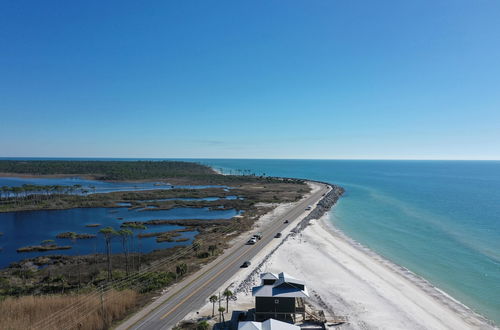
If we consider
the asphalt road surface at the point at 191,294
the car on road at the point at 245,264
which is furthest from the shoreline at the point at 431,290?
the car on road at the point at 245,264

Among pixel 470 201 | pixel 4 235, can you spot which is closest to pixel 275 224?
pixel 4 235

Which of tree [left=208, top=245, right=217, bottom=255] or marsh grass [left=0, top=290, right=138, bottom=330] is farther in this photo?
tree [left=208, top=245, right=217, bottom=255]

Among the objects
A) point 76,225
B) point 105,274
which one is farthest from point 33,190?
point 105,274

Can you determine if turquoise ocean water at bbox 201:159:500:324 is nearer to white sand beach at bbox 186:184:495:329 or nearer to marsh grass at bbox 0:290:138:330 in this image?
white sand beach at bbox 186:184:495:329

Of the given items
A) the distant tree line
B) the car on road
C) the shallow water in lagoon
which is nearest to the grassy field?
the shallow water in lagoon

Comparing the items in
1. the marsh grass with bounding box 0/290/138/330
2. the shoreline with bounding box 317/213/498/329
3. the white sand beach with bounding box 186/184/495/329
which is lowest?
the shoreline with bounding box 317/213/498/329

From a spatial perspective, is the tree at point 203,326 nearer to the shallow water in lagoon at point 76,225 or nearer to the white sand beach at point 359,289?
the white sand beach at point 359,289
